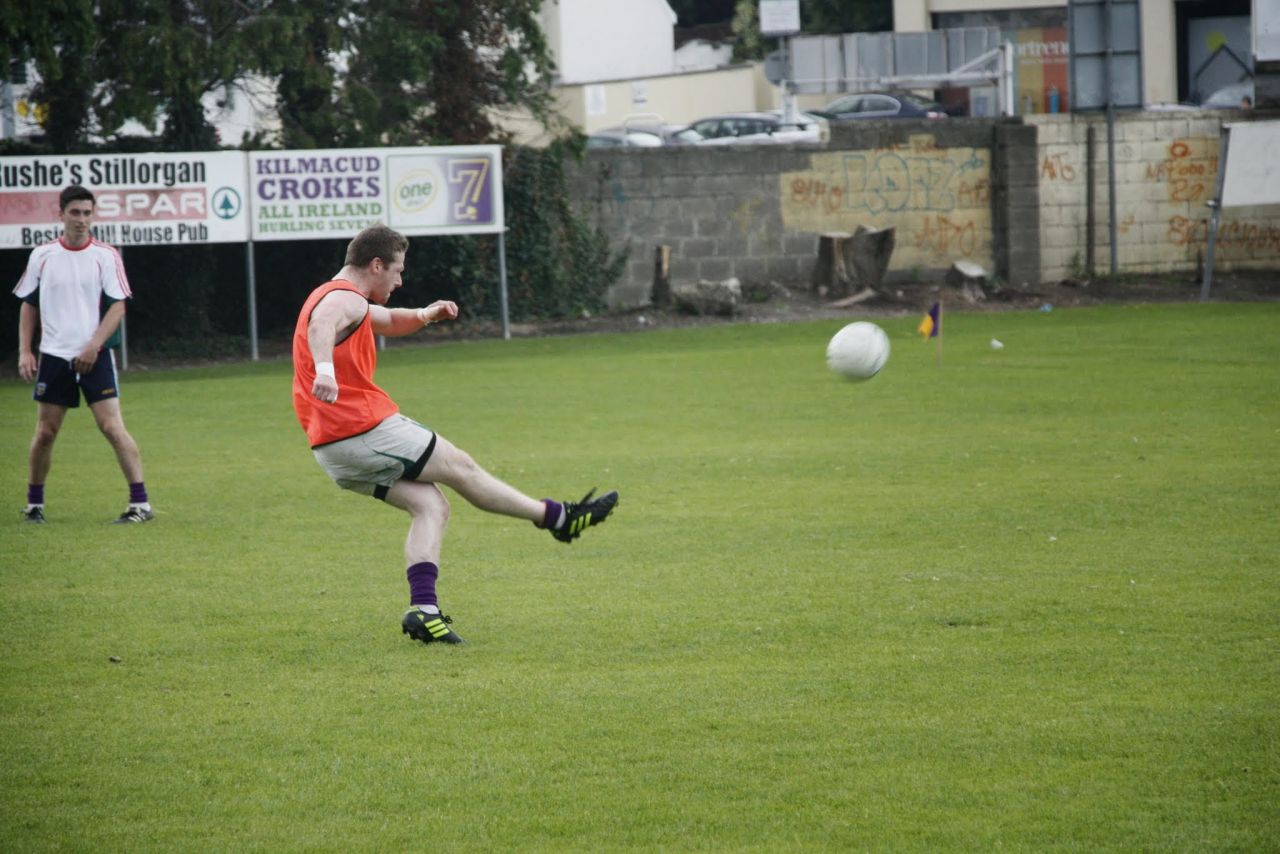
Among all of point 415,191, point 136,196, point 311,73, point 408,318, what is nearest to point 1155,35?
point 415,191

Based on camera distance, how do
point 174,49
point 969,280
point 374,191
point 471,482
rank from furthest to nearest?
point 969,280 → point 374,191 → point 174,49 → point 471,482

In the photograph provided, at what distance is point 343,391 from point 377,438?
0.90 ft

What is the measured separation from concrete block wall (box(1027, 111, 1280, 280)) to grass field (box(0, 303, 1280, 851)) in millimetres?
14698

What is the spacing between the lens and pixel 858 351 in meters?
10.8

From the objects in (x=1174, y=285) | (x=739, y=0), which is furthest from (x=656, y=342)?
(x=739, y=0)

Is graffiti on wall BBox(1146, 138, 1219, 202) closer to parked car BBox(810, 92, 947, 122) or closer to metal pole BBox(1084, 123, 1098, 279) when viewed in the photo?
metal pole BBox(1084, 123, 1098, 279)

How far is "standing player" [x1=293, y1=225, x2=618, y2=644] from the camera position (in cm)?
722

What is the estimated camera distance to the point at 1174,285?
2886cm

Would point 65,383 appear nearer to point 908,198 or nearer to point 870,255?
point 870,255

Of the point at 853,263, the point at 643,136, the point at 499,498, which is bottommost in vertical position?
the point at 499,498

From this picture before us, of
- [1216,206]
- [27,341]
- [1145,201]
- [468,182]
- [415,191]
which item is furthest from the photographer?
[1145,201]

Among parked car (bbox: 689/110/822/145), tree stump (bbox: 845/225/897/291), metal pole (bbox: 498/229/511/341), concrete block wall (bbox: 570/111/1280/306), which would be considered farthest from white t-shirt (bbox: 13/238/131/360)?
parked car (bbox: 689/110/822/145)

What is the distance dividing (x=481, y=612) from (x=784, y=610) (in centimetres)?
154

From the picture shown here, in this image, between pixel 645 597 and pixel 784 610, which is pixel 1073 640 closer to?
pixel 784 610
